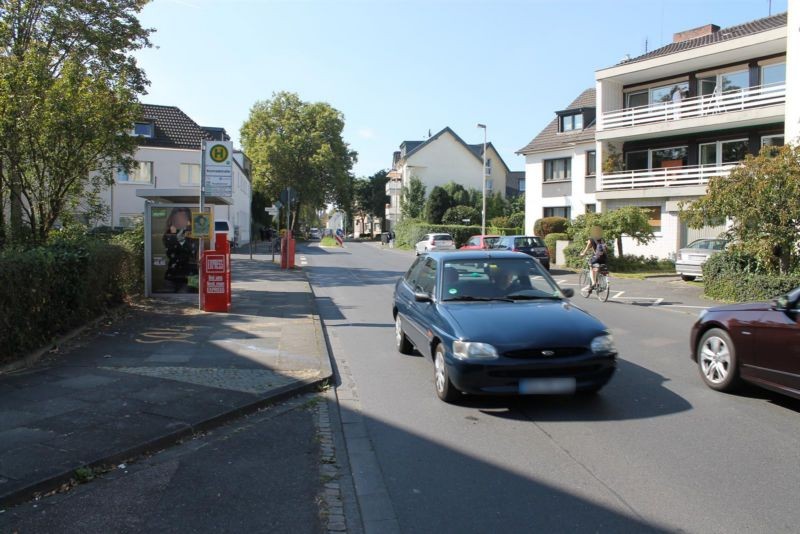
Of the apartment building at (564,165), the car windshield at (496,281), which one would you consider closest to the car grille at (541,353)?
the car windshield at (496,281)

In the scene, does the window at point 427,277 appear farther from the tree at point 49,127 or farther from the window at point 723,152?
the window at point 723,152

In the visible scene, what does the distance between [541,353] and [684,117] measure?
84.4 ft

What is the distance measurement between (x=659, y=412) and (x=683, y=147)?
1032 inches

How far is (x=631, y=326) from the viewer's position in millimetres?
12023

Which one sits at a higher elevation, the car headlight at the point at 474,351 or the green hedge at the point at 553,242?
the green hedge at the point at 553,242

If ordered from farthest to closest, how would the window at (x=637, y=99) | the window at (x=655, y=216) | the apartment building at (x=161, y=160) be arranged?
the apartment building at (x=161, y=160) < the window at (x=637, y=99) < the window at (x=655, y=216)

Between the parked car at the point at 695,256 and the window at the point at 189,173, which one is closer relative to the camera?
the parked car at the point at 695,256

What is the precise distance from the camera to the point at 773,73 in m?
26.0

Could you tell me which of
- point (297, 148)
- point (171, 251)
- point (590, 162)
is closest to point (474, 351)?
point (171, 251)

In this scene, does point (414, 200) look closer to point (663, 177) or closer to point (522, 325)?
point (663, 177)

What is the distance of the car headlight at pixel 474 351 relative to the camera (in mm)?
5926

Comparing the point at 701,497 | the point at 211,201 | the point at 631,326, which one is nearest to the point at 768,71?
the point at 631,326

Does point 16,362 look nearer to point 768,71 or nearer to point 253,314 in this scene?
point 253,314

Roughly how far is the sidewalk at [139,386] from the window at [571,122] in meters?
30.1
